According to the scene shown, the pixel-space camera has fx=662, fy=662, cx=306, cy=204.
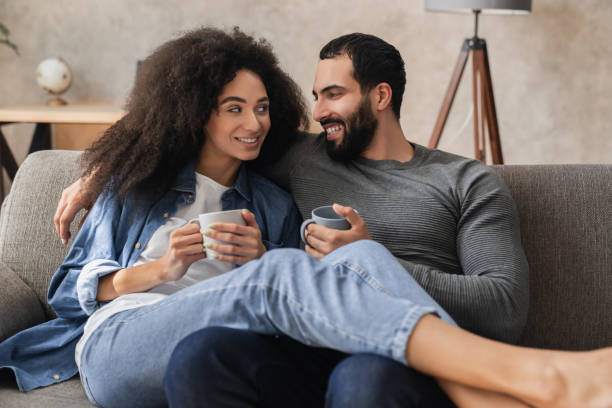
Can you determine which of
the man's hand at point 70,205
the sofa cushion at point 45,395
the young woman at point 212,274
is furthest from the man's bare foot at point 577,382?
the man's hand at point 70,205

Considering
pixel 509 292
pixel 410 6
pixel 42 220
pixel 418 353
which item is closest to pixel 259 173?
pixel 42 220

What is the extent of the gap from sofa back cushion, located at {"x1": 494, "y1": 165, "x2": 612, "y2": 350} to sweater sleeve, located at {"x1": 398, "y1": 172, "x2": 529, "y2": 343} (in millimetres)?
122

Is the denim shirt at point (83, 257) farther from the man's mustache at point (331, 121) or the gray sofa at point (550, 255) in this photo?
the man's mustache at point (331, 121)

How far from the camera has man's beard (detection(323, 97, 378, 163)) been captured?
66.0 inches

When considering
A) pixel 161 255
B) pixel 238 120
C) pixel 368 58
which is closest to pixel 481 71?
pixel 368 58

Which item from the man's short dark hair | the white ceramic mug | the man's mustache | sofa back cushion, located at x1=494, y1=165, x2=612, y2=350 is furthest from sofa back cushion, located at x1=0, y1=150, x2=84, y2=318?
sofa back cushion, located at x1=494, y1=165, x2=612, y2=350

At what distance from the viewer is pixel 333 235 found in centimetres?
137

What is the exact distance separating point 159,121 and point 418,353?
0.84m

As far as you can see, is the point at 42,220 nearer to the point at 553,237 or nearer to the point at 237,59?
the point at 237,59

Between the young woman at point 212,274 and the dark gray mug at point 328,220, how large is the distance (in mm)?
104

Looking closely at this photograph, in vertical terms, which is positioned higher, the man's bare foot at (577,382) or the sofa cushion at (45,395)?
the man's bare foot at (577,382)

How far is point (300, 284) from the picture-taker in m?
1.16

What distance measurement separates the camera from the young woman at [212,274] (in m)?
1.05

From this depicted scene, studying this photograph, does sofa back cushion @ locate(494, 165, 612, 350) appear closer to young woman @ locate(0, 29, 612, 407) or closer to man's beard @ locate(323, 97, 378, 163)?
man's beard @ locate(323, 97, 378, 163)
